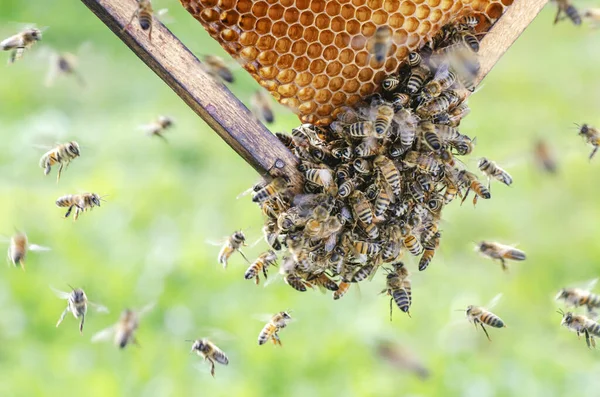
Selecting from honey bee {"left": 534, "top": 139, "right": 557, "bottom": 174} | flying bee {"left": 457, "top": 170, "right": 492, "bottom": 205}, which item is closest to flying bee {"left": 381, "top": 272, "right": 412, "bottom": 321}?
flying bee {"left": 457, "top": 170, "right": 492, "bottom": 205}

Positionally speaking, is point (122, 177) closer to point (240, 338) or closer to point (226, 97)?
point (240, 338)

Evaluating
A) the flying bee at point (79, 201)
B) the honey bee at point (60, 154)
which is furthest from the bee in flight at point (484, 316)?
the honey bee at point (60, 154)

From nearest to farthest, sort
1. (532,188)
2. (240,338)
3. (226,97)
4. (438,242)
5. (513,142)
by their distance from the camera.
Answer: (226,97) < (438,242) < (240,338) < (532,188) < (513,142)

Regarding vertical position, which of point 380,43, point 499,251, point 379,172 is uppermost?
point 380,43

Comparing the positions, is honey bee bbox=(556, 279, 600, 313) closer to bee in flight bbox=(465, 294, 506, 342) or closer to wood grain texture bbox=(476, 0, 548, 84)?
bee in flight bbox=(465, 294, 506, 342)

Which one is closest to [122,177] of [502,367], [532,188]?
[502,367]

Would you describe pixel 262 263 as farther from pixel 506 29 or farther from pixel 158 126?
pixel 158 126

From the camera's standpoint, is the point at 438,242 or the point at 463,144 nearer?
the point at 463,144

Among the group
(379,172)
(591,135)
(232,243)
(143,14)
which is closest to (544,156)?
(591,135)
